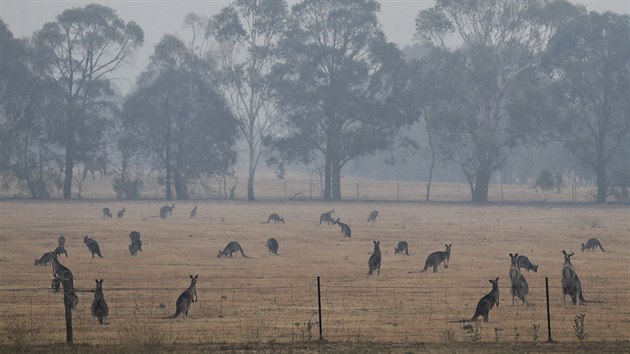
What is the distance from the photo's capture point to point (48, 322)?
18.6 meters

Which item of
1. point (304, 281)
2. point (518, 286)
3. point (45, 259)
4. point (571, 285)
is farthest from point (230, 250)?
point (571, 285)

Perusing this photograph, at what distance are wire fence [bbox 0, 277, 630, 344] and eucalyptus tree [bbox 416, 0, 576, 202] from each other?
49108mm

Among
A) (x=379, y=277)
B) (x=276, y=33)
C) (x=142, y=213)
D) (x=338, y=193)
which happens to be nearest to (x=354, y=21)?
(x=276, y=33)

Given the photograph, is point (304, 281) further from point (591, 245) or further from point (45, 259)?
point (591, 245)

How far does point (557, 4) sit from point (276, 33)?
23.7 m

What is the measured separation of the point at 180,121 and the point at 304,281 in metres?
55.7

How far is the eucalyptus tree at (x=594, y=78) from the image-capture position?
74438 mm

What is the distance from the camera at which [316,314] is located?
784 inches

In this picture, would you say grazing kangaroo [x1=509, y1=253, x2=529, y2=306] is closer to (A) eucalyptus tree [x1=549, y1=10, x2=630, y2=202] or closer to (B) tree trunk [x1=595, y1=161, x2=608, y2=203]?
(B) tree trunk [x1=595, y1=161, x2=608, y2=203]

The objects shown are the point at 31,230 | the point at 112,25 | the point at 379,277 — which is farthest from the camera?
the point at 112,25

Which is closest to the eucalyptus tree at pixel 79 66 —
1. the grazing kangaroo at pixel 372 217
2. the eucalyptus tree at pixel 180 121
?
the eucalyptus tree at pixel 180 121

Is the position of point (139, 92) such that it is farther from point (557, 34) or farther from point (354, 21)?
point (557, 34)

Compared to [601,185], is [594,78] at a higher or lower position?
higher

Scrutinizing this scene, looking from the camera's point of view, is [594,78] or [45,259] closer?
[45,259]
